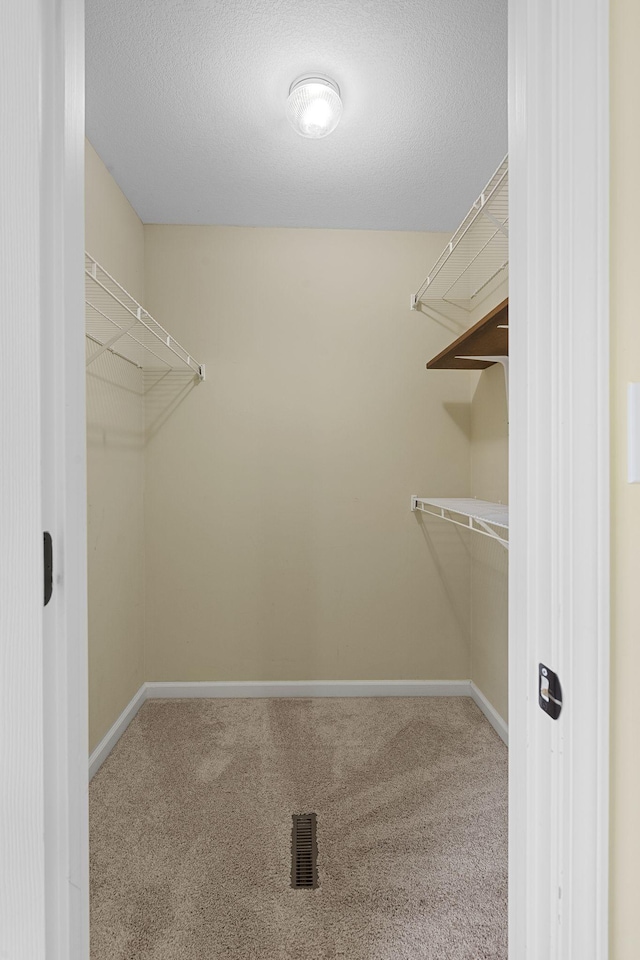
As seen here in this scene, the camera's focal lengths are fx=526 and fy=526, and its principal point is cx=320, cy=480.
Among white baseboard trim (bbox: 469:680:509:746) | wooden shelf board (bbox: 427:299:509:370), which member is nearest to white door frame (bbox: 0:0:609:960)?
wooden shelf board (bbox: 427:299:509:370)

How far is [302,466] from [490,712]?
1457 millimetres

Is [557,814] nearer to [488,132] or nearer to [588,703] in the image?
[588,703]

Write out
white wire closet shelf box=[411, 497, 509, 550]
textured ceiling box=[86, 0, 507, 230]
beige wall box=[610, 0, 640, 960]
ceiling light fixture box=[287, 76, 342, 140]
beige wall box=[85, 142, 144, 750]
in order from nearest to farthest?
beige wall box=[610, 0, 640, 960]
textured ceiling box=[86, 0, 507, 230]
ceiling light fixture box=[287, 76, 342, 140]
white wire closet shelf box=[411, 497, 509, 550]
beige wall box=[85, 142, 144, 750]

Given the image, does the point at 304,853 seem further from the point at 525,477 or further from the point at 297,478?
the point at 297,478

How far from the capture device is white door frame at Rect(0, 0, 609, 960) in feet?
1.86

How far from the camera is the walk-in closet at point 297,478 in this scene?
4.70ft

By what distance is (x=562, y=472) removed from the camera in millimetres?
596

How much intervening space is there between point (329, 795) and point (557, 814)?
1465 millimetres

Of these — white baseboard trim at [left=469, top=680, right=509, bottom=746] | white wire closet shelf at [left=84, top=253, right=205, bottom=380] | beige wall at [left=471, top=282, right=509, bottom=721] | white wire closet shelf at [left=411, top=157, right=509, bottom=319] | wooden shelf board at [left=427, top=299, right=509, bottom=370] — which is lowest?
white baseboard trim at [left=469, top=680, right=509, bottom=746]

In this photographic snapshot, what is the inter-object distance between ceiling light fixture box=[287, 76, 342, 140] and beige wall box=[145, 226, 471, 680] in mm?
957

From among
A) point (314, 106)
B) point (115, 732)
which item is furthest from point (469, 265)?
point (115, 732)

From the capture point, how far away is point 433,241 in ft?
8.79

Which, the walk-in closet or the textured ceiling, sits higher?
the textured ceiling

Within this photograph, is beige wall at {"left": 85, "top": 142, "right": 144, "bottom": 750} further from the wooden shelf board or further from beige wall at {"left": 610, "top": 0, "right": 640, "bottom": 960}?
beige wall at {"left": 610, "top": 0, "right": 640, "bottom": 960}
